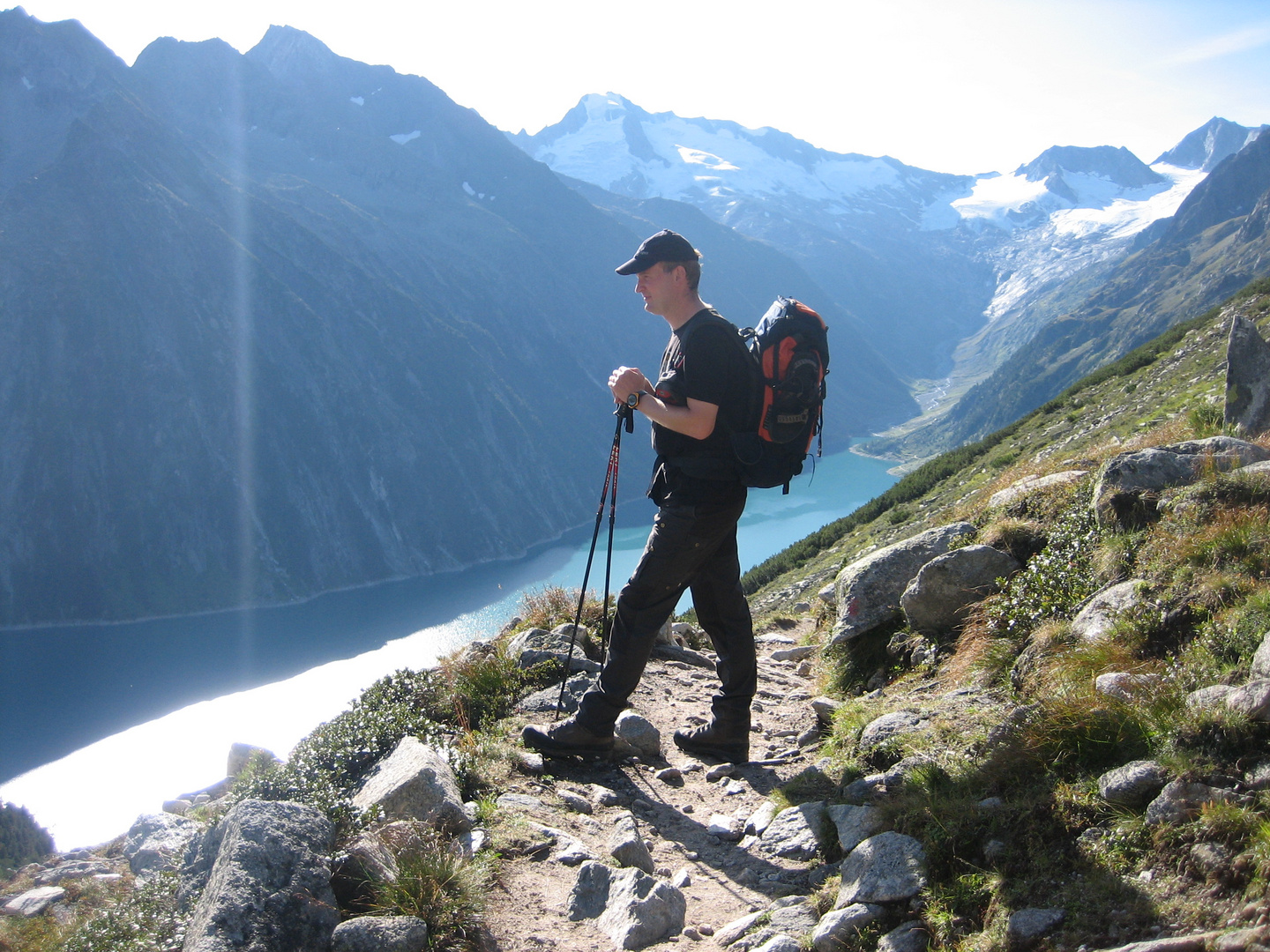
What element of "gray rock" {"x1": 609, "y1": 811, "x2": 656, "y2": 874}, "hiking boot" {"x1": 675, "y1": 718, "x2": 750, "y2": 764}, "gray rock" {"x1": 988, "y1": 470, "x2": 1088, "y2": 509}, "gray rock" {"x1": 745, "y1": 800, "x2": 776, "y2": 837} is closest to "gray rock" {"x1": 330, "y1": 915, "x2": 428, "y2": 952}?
"gray rock" {"x1": 609, "y1": 811, "x2": 656, "y2": 874}

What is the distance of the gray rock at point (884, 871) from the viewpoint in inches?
126

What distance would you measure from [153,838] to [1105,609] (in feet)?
25.9

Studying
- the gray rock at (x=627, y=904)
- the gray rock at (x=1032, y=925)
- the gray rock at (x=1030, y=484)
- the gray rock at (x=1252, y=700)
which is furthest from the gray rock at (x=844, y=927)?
the gray rock at (x=1030, y=484)

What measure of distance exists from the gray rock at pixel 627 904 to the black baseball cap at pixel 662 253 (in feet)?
11.5

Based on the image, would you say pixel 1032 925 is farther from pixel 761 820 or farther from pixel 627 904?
pixel 761 820

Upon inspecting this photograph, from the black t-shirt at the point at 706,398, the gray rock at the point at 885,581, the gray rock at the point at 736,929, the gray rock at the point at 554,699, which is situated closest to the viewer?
the gray rock at the point at 736,929

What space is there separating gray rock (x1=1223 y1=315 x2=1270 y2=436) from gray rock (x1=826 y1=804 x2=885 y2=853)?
676 cm

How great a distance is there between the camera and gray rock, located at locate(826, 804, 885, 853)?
379 centimetres

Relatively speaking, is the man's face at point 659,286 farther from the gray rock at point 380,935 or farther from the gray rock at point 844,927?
the gray rock at point 380,935

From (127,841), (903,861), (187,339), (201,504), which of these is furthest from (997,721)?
(187,339)

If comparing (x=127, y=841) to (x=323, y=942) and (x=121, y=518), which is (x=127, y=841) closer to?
(x=323, y=942)

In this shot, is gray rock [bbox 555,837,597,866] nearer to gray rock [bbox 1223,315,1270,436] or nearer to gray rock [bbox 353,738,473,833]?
gray rock [bbox 353,738,473,833]

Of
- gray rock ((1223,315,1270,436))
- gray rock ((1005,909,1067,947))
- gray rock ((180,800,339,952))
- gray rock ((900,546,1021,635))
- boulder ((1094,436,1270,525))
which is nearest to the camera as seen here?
gray rock ((1005,909,1067,947))

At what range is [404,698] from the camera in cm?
659
